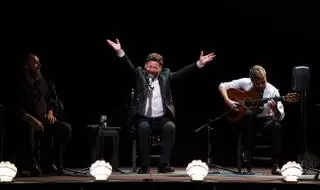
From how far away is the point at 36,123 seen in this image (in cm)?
558

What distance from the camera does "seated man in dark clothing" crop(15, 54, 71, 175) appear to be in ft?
18.5

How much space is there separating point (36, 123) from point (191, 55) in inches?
104

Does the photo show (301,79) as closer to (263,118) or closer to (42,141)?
(263,118)

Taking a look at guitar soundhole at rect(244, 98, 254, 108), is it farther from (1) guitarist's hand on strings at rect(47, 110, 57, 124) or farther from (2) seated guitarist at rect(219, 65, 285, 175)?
(1) guitarist's hand on strings at rect(47, 110, 57, 124)

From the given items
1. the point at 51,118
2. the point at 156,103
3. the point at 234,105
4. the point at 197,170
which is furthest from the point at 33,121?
the point at 234,105

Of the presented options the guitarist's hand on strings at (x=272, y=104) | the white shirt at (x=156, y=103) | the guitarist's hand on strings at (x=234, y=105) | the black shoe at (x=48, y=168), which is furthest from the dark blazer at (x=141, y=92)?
the guitarist's hand on strings at (x=272, y=104)

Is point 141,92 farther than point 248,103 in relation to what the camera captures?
No

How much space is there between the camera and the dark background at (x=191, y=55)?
7.32 metres

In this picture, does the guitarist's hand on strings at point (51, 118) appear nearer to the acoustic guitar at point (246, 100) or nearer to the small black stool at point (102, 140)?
the small black stool at point (102, 140)

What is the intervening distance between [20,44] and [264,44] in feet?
10.5

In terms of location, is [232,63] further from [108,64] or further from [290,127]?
[108,64]

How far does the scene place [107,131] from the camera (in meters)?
6.48
